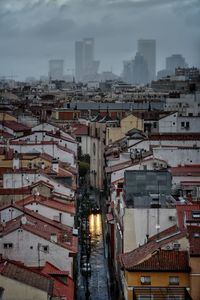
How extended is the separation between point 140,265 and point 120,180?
1404 centimetres

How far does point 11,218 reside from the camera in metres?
27.7

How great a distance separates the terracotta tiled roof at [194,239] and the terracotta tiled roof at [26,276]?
3659 millimetres

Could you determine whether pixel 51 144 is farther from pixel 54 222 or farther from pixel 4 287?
pixel 4 287

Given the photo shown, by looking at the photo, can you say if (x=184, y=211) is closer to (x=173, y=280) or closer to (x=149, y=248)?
(x=149, y=248)

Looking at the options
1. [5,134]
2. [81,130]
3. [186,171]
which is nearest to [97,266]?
[186,171]

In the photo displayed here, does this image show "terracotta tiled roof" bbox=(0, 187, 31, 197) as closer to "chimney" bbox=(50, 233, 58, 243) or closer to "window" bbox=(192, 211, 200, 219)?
"chimney" bbox=(50, 233, 58, 243)

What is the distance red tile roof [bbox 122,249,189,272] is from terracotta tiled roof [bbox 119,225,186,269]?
0.23 metres

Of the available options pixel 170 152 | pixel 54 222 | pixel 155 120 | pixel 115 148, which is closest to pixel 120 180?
pixel 170 152

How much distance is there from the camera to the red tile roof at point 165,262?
70.5ft

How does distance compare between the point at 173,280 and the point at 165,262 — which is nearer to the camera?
the point at 173,280

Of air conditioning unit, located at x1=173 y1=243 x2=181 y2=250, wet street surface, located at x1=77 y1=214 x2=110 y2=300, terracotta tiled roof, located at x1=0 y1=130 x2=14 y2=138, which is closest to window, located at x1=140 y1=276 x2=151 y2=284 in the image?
air conditioning unit, located at x1=173 y1=243 x2=181 y2=250

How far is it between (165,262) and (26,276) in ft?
12.0

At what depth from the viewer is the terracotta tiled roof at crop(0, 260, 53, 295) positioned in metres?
19.9

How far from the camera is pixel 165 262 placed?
2173cm
